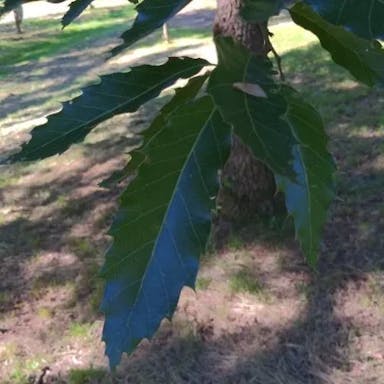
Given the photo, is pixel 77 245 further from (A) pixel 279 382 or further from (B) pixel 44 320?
(A) pixel 279 382

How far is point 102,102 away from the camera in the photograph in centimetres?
74

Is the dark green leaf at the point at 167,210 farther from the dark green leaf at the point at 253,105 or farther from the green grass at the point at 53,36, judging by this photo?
the green grass at the point at 53,36

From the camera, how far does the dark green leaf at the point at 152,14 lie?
0.59 m

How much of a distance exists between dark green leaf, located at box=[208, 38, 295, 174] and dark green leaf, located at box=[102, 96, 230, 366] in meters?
0.04

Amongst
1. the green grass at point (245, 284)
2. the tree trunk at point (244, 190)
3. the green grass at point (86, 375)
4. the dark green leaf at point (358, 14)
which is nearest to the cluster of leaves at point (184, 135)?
the dark green leaf at point (358, 14)

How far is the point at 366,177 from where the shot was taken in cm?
455

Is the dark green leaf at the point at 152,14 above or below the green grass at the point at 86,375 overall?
above

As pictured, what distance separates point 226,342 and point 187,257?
2.77 meters

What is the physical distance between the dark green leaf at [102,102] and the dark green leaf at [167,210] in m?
0.08

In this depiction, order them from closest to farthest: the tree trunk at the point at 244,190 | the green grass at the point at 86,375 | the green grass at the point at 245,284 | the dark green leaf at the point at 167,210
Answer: the dark green leaf at the point at 167,210 < the green grass at the point at 86,375 < the green grass at the point at 245,284 < the tree trunk at the point at 244,190

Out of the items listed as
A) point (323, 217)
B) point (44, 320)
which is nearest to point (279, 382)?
point (44, 320)

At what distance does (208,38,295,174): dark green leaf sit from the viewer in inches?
22.2

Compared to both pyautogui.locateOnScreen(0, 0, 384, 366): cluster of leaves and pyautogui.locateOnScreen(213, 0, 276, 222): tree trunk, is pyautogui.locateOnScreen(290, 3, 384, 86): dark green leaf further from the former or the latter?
pyautogui.locateOnScreen(213, 0, 276, 222): tree trunk

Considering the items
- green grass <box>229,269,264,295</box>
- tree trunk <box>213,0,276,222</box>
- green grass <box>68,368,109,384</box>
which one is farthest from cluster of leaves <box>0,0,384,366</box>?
tree trunk <box>213,0,276,222</box>
